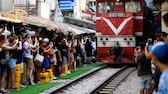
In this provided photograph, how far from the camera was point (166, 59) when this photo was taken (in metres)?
3.62

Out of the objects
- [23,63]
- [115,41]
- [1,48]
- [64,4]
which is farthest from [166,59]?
[64,4]

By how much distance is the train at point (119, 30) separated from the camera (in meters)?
21.2

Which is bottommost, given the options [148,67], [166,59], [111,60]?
[111,60]

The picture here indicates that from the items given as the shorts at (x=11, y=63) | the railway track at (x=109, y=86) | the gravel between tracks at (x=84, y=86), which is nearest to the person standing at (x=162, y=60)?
the railway track at (x=109, y=86)

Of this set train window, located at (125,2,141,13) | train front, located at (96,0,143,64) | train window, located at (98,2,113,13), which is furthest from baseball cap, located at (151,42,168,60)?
train window, located at (98,2,113,13)

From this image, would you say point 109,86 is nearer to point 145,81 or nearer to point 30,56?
point 30,56

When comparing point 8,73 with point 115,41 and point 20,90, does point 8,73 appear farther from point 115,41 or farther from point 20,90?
point 115,41

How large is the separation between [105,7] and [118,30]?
6.03 ft

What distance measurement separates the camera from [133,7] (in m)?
22.1

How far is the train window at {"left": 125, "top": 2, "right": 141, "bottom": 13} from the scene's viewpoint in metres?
22.0

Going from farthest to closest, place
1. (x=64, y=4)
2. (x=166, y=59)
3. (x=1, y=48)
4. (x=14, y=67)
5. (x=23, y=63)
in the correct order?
(x=64, y=4) → (x=23, y=63) → (x=14, y=67) → (x=1, y=48) → (x=166, y=59)

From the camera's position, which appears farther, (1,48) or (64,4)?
(64,4)

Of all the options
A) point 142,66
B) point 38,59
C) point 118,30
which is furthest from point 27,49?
point 118,30

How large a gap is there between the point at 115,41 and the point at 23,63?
9038 mm
